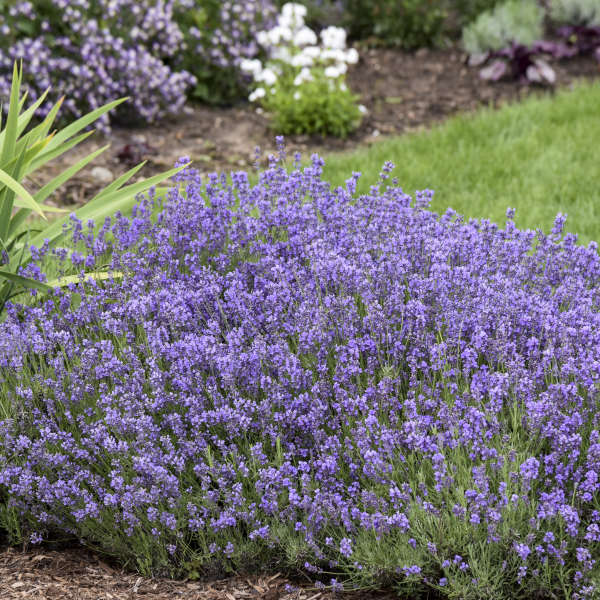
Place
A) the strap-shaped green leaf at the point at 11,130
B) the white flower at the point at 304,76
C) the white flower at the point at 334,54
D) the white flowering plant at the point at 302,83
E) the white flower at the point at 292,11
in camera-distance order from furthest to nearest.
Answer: the white flower at the point at 292,11, the white flower at the point at 334,54, the white flower at the point at 304,76, the white flowering plant at the point at 302,83, the strap-shaped green leaf at the point at 11,130

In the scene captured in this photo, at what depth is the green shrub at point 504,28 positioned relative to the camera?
28.2 feet

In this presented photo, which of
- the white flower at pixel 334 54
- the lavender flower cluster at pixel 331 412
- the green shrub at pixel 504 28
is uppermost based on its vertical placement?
the green shrub at pixel 504 28

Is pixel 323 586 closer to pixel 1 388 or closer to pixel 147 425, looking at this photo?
pixel 147 425

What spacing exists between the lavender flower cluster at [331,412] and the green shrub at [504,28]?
17.7 ft

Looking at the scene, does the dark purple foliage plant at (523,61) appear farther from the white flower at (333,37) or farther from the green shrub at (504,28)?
the white flower at (333,37)

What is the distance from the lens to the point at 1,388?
3.36m

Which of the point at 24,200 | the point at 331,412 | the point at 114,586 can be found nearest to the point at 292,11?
the point at 24,200

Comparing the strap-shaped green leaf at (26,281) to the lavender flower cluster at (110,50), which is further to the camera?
the lavender flower cluster at (110,50)

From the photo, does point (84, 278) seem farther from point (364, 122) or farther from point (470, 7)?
point (470, 7)

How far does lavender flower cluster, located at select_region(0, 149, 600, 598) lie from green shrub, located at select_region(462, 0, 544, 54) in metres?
5.40

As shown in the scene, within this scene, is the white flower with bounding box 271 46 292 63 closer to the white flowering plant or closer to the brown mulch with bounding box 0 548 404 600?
the white flowering plant

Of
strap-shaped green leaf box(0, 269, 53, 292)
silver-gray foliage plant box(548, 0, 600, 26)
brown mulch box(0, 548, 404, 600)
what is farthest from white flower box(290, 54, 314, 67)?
brown mulch box(0, 548, 404, 600)

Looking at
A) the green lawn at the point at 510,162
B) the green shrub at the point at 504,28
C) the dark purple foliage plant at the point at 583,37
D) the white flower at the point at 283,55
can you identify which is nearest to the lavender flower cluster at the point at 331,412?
the green lawn at the point at 510,162

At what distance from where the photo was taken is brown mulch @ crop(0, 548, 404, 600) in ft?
9.27
